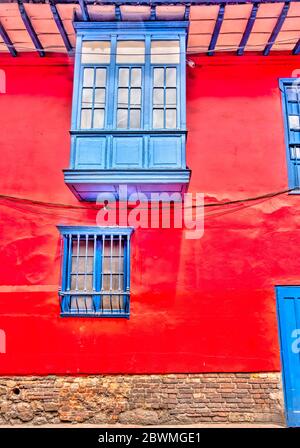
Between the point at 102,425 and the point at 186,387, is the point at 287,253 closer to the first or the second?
the point at 186,387

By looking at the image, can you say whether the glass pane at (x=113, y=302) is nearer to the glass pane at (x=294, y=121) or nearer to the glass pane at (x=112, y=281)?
the glass pane at (x=112, y=281)

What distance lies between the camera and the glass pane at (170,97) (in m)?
6.52

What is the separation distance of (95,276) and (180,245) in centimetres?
160

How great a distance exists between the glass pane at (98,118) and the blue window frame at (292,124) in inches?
136

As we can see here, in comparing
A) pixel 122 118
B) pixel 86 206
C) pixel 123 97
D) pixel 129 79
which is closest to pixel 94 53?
pixel 129 79

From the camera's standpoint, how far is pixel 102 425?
6.01 metres

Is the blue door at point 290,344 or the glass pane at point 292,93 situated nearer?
the blue door at point 290,344

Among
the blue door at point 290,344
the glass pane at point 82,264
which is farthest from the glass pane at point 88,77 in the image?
the blue door at point 290,344

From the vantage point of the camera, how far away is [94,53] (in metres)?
6.70

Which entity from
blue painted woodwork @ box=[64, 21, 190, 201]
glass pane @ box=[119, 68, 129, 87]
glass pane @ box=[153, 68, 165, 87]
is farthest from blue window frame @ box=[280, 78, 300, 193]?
glass pane @ box=[119, 68, 129, 87]

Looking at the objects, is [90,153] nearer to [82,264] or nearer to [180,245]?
[82,264]
